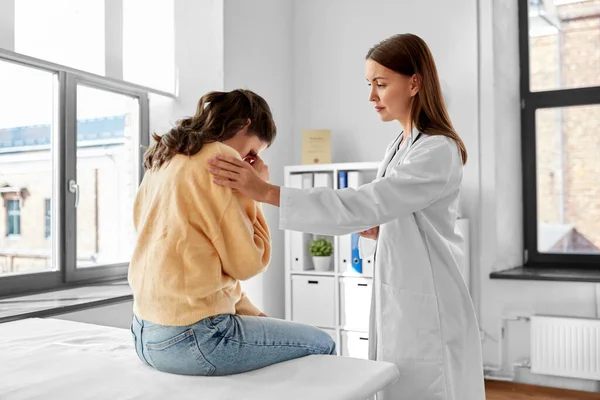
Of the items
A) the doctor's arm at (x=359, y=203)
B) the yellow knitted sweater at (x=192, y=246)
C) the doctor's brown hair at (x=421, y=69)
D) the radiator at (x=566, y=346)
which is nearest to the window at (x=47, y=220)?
the yellow knitted sweater at (x=192, y=246)

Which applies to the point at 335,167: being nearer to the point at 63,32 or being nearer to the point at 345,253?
the point at 345,253

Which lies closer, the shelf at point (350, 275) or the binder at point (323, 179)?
the shelf at point (350, 275)

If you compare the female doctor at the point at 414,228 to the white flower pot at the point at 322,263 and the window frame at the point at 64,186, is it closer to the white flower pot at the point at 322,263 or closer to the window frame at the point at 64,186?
the window frame at the point at 64,186

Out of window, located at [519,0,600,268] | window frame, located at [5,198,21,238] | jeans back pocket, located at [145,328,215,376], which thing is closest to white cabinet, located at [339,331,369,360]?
window, located at [519,0,600,268]

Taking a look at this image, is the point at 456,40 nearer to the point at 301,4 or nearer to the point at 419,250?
the point at 301,4

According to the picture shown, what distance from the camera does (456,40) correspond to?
11.8 ft

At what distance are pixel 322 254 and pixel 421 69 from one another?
205cm

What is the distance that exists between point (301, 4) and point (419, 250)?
295cm

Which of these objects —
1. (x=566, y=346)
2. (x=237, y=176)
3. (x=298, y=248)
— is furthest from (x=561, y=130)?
(x=237, y=176)

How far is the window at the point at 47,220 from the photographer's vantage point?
9.75 ft

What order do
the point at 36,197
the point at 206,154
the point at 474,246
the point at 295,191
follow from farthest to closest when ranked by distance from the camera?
the point at 474,246, the point at 36,197, the point at 295,191, the point at 206,154

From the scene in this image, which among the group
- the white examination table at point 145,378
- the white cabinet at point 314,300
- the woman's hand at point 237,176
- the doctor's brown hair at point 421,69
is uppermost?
the doctor's brown hair at point 421,69

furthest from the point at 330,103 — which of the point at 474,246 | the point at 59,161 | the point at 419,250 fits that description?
the point at 419,250

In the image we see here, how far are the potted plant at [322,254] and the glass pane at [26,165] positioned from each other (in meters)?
1.42
